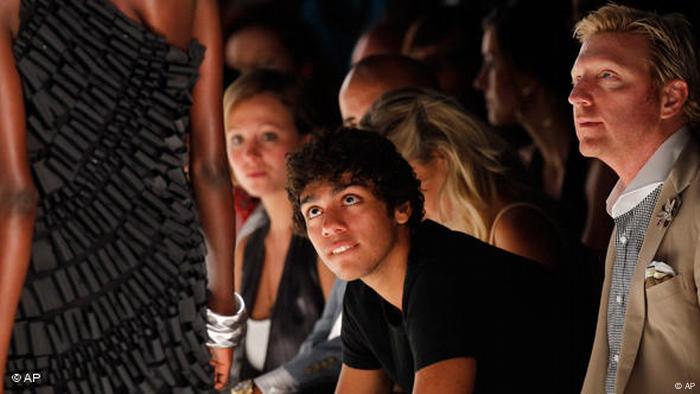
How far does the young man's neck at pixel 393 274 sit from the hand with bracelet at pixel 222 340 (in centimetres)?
52

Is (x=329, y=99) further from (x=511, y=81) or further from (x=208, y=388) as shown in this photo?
(x=208, y=388)

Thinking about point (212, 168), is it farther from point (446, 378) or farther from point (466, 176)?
point (466, 176)

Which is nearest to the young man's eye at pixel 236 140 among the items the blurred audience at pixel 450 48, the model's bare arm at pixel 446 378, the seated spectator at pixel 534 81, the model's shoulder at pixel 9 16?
the seated spectator at pixel 534 81

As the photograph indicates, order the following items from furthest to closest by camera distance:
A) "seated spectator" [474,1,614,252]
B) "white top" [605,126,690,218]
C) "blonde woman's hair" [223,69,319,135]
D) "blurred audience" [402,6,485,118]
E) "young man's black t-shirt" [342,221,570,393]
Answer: "blurred audience" [402,6,485,118], "seated spectator" [474,1,614,252], "blonde woman's hair" [223,69,319,135], "young man's black t-shirt" [342,221,570,393], "white top" [605,126,690,218]

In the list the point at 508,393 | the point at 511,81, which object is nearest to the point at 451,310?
the point at 508,393

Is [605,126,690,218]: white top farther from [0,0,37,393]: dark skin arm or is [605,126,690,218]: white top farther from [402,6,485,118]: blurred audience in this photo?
[402,6,485,118]: blurred audience

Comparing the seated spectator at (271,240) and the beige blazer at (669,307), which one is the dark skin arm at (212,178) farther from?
the seated spectator at (271,240)

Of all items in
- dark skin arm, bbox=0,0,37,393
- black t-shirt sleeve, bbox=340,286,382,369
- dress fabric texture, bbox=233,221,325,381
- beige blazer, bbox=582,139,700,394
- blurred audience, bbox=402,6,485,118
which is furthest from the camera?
blurred audience, bbox=402,6,485,118

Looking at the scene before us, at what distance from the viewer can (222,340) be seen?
8.11 feet

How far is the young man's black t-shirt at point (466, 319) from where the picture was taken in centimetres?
281

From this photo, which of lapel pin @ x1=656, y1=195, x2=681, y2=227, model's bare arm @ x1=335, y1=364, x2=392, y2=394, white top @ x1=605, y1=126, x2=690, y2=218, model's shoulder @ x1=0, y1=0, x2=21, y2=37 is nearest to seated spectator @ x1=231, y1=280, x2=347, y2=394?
model's bare arm @ x1=335, y1=364, x2=392, y2=394

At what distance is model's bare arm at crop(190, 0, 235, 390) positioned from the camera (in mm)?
2482

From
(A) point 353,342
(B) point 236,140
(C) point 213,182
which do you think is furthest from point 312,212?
(B) point 236,140

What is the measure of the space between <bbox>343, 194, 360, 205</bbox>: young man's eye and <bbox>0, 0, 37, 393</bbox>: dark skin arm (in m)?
0.96
